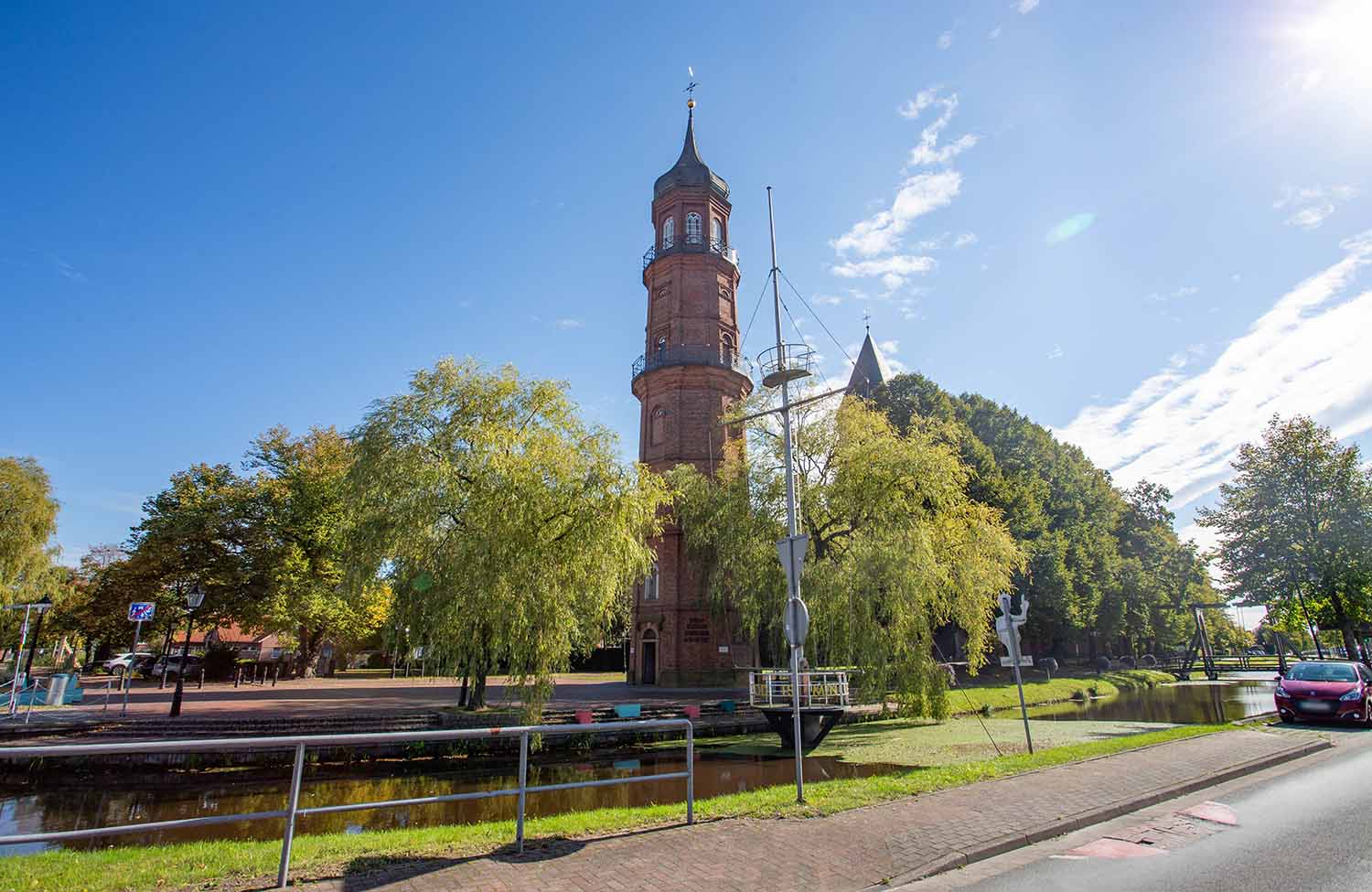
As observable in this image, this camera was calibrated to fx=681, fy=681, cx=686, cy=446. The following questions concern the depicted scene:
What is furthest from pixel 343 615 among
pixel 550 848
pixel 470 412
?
pixel 550 848

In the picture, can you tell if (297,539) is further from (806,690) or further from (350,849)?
(350,849)

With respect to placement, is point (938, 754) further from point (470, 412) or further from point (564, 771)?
point (470, 412)

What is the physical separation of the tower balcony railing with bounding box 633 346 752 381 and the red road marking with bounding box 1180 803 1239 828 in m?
27.0

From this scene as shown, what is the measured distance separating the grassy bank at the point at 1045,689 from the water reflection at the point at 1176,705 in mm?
783

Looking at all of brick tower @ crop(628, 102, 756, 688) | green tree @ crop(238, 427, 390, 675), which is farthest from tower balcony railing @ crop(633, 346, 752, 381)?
green tree @ crop(238, 427, 390, 675)

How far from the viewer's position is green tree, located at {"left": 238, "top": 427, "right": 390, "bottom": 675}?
3177 centimetres

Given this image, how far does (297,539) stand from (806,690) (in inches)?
1112

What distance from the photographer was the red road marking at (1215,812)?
291 inches

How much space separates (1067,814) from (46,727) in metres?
22.8

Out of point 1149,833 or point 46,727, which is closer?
point 1149,833

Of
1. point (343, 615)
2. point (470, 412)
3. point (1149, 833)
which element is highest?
point (470, 412)

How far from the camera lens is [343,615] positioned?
35.2 meters

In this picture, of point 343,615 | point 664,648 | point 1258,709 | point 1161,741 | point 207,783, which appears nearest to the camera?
point 1161,741

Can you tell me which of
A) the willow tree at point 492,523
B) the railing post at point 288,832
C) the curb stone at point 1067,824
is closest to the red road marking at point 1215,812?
the curb stone at point 1067,824
